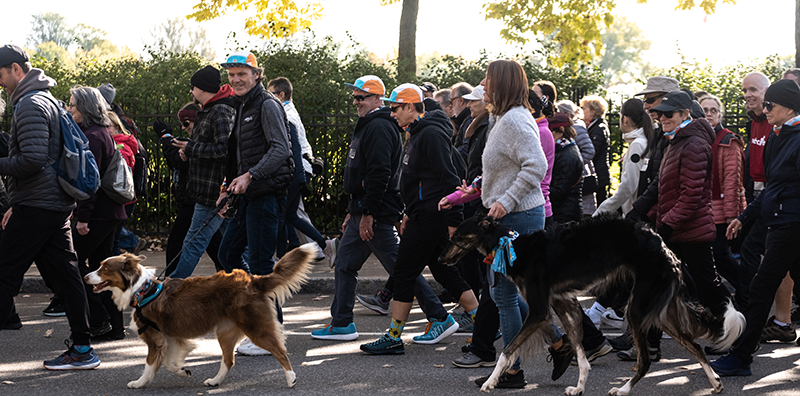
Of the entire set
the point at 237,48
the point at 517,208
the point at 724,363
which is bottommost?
the point at 724,363

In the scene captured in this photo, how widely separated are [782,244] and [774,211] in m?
0.23

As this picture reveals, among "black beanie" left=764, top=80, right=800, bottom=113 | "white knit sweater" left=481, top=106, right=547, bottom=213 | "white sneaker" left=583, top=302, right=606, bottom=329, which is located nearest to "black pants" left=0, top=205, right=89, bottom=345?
"white knit sweater" left=481, top=106, right=547, bottom=213

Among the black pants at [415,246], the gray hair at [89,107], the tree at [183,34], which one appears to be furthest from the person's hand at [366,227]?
the tree at [183,34]

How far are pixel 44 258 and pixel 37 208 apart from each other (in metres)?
0.38

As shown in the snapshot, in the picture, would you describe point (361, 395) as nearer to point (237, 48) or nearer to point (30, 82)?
point (30, 82)

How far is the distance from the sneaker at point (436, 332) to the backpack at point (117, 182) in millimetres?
2658

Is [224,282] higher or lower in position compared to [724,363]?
higher

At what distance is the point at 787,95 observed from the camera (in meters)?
5.79

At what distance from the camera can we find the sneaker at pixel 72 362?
5773 mm

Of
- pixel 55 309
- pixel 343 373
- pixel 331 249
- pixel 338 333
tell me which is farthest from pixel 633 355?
pixel 55 309

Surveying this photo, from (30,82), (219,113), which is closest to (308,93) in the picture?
(219,113)

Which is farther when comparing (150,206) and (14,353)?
(150,206)

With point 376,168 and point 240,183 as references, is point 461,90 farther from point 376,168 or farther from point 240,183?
point 240,183

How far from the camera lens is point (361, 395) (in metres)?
5.20
